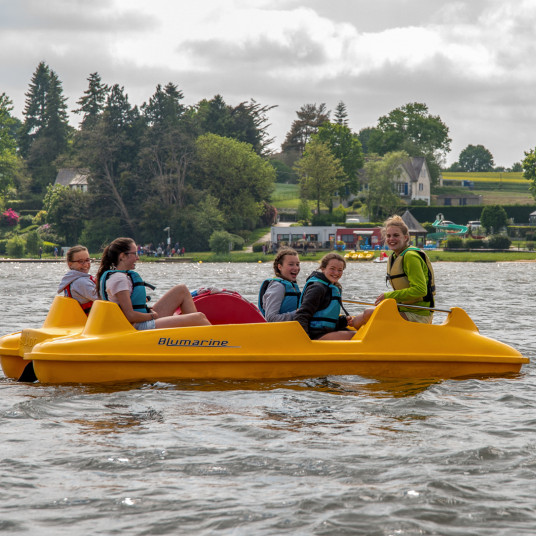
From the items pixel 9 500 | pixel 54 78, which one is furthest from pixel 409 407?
pixel 54 78

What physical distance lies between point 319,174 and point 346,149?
10.9 metres

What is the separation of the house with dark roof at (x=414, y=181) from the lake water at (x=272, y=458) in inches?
3250

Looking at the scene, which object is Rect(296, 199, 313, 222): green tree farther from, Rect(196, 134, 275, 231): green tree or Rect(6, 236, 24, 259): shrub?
Rect(6, 236, 24, 259): shrub

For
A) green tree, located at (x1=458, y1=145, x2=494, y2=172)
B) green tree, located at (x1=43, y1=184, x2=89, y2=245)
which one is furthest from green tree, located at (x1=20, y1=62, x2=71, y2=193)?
green tree, located at (x1=458, y1=145, x2=494, y2=172)

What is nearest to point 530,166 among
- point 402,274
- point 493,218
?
point 493,218

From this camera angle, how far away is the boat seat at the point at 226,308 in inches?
320

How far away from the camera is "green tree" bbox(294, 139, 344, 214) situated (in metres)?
82.1

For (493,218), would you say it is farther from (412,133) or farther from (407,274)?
(407,274)

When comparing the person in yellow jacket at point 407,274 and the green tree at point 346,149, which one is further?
the green tree at point 346,149

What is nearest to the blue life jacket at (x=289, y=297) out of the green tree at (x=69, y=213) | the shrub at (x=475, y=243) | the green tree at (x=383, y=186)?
the shrub at (x=475, y=243)

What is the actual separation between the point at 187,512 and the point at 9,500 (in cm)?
100

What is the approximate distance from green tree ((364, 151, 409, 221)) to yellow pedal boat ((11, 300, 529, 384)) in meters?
72.8

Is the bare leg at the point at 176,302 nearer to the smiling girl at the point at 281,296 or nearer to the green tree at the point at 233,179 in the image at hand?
the smiling girl at the point at 281,296

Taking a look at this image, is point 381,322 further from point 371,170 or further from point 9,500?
point 371,170
